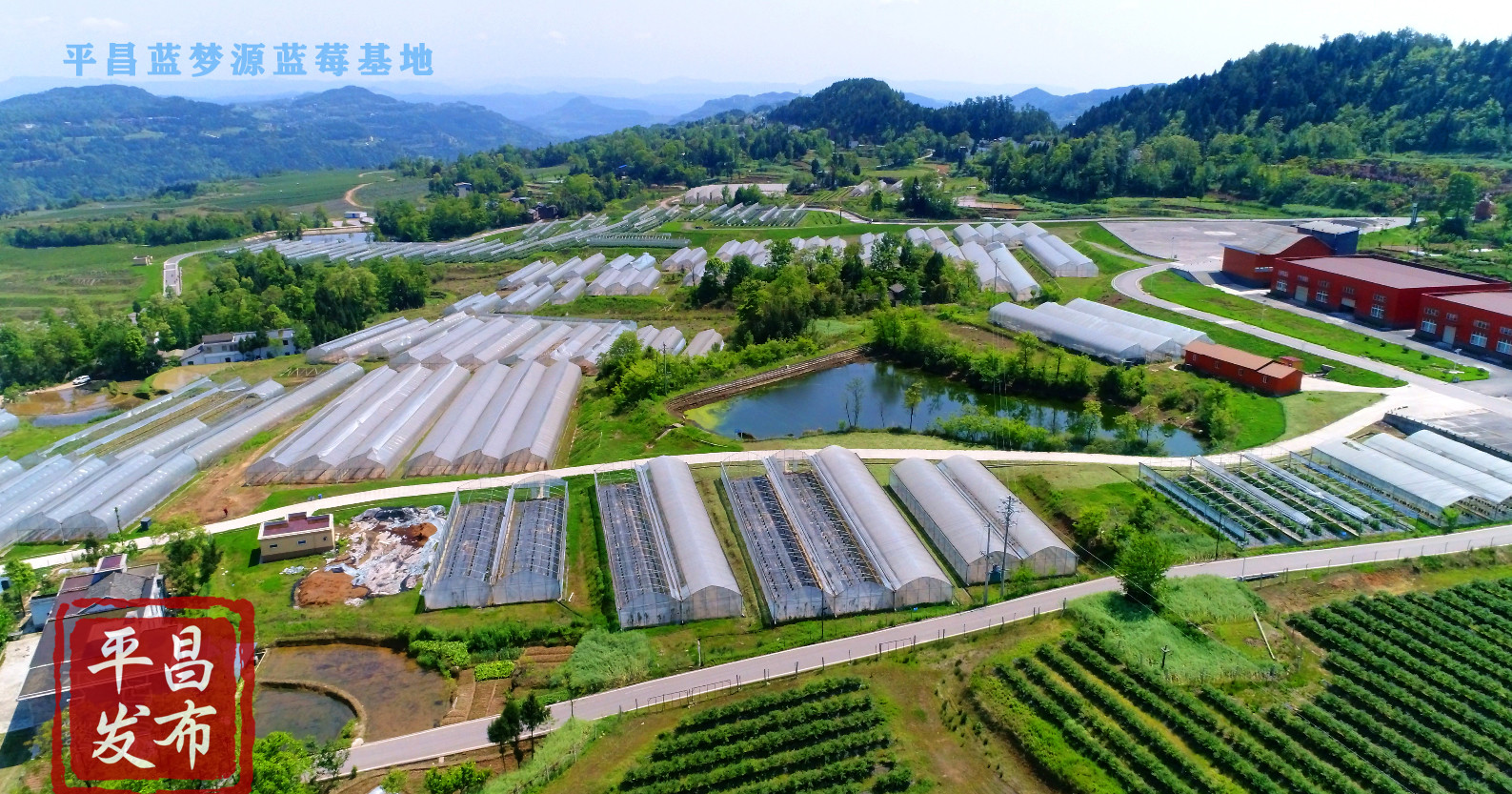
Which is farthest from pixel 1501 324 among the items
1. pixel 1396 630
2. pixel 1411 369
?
pixel 1396 630

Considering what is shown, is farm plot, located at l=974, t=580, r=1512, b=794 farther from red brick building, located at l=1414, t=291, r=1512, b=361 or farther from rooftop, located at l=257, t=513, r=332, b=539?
red brick building, located at l=1414, t=291, r=1512, b=361

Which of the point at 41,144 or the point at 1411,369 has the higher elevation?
the point at 41,144

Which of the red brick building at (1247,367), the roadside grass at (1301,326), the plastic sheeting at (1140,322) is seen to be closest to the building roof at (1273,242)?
the roadside grass at (1301,326)

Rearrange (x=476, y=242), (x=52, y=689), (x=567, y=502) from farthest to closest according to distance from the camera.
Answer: (x=476, y=242) → (x=567, y=502) → (x=52, y=689)

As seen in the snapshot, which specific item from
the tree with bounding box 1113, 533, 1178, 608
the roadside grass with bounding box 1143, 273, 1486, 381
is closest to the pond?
the tree with bounding box 1113, 533, 1178, 608

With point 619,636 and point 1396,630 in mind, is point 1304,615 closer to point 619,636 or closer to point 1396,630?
point 1396,630

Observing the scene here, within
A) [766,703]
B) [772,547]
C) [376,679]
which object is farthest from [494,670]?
[772,547]

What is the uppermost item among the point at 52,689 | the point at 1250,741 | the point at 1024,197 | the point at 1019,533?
the point at 1024,197
